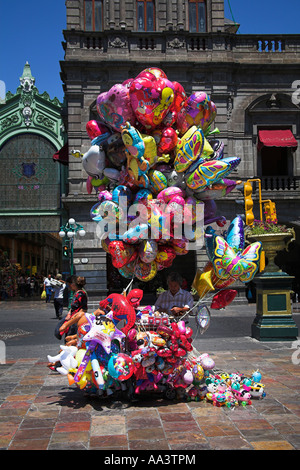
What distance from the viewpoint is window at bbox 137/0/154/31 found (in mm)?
20703

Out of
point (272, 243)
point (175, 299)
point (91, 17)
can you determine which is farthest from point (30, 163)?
point (175, 299)

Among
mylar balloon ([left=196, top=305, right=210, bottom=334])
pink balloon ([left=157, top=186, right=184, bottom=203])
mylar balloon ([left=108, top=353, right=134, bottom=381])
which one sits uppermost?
pink balloon ([left=157, top=186, right=184, bottom=203])

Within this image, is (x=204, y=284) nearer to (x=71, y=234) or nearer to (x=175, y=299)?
(x=175, y=299)

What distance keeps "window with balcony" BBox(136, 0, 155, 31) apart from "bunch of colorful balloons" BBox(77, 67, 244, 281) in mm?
16025

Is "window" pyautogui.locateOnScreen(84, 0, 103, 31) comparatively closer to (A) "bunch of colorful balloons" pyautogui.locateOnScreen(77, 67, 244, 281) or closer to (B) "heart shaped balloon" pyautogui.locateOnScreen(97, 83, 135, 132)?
(A) "bunch of colorful balloons" pyautogui.locateOnScreen(77, 67, 244, 281)

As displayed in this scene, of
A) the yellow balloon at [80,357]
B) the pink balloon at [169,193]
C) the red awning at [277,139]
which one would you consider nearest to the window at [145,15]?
the red awning at [277,139]

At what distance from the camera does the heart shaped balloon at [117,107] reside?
19.6 feet

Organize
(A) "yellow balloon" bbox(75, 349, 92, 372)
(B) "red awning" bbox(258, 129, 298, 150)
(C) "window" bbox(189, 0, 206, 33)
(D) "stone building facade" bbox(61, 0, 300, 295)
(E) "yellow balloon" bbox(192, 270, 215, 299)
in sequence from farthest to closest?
Answer: (C) "window" bbox(189, 0, 206, 33), (B) "red awning" bbox(258, 129, 298, 150), (D) "stone building facade" bbox(61, 0, 300, 295), (E) "yellow balloon" bbox(192, 270, 215, 299), (A) "yellow balloon" bbox(75, 349, 92, 372)

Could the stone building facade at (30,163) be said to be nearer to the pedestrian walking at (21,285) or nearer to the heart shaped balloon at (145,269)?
the pedestrian walking at (21,285)

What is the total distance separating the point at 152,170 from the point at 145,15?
55.5 ft

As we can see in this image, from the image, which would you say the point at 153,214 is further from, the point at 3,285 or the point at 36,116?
the point at 3,285

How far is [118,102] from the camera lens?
598 centimetres

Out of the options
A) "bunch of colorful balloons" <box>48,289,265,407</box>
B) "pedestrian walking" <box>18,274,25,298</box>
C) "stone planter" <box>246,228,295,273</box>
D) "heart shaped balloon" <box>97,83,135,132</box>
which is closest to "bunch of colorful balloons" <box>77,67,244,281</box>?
"heart shaped balloon" <box>97,83,135,132</box>

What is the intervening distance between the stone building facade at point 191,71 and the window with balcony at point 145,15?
4 cm
